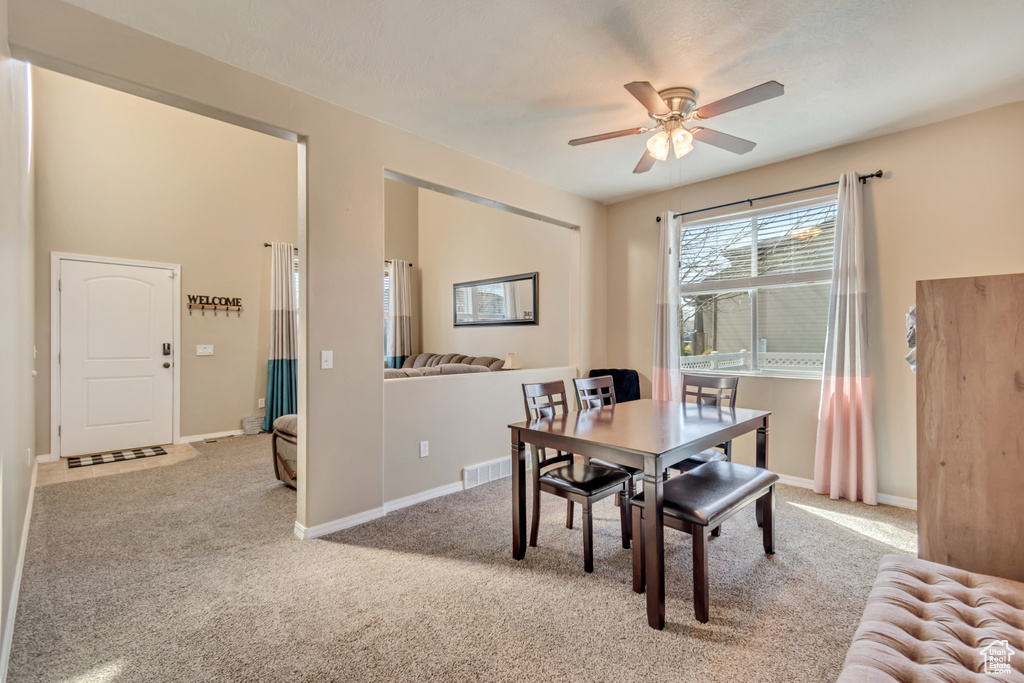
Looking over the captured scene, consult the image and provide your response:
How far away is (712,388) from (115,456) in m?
5.73

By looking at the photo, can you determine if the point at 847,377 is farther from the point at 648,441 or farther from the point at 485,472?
the point at 485,472

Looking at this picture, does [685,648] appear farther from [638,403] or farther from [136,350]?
[136,350]

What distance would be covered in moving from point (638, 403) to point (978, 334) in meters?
1.84

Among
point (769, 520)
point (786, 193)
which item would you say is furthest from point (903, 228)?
point (769, 520)

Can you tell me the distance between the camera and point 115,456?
15.4ft

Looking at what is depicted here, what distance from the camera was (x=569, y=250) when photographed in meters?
4.88

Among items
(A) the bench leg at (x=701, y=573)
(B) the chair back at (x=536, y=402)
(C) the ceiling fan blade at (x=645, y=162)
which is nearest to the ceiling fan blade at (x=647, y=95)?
(C) the ceiling fan blade at (x=645, y=162)

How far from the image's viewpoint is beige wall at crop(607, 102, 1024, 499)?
2910 mm

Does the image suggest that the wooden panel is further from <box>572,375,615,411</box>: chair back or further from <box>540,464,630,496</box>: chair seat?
<box>572,375,615,411</box>: chair back

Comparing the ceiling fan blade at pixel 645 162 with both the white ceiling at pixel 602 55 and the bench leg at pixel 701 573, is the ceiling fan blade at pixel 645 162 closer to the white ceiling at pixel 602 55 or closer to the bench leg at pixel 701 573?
the white ceiling at pixel 602 55

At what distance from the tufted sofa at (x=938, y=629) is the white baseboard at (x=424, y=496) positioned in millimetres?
2680

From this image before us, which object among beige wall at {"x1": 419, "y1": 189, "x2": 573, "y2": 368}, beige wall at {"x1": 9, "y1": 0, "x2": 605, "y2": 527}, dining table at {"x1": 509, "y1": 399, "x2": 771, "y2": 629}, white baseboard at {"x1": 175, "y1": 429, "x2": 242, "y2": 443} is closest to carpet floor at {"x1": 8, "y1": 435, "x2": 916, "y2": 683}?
dining table at {"x1": 509, "y1": 399, "x2": 771, "y2": 629}

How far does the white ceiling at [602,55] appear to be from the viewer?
80.7 inches

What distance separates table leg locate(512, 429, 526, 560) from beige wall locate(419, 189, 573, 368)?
2.61 m
